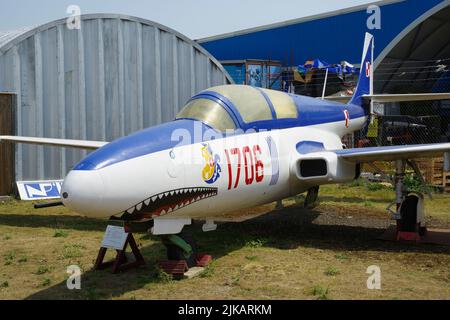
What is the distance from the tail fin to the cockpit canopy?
4.34 meters

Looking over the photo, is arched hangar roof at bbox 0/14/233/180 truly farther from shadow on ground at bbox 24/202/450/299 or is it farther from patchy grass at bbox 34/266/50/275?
patchy grass at bbox 34/266/50/275

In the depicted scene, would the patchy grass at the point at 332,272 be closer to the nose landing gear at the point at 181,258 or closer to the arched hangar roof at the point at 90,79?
the nose landing gear at the point at 181,258

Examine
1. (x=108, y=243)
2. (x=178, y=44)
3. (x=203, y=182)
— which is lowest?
(x=108, y=243)

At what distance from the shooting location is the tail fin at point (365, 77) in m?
11.3

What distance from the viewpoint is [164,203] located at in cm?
519

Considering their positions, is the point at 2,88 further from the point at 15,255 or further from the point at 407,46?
the point at 407,46

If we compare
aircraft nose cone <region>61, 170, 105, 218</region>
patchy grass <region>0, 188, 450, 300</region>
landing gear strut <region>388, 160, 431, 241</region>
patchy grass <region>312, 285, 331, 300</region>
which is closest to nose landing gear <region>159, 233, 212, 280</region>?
patchy grass <region>0, 188, 450, 300</region>

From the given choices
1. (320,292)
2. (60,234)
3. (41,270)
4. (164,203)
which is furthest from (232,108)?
(60,234)

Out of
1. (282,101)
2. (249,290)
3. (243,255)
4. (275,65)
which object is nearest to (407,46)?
(275,65)

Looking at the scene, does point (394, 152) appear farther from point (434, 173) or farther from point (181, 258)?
point (434, 173)

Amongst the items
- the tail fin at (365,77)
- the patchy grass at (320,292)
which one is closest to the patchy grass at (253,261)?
the patchy grass at (320,292)

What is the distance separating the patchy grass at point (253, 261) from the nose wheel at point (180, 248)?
24 centimetres

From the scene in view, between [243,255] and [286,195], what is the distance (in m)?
1.21
